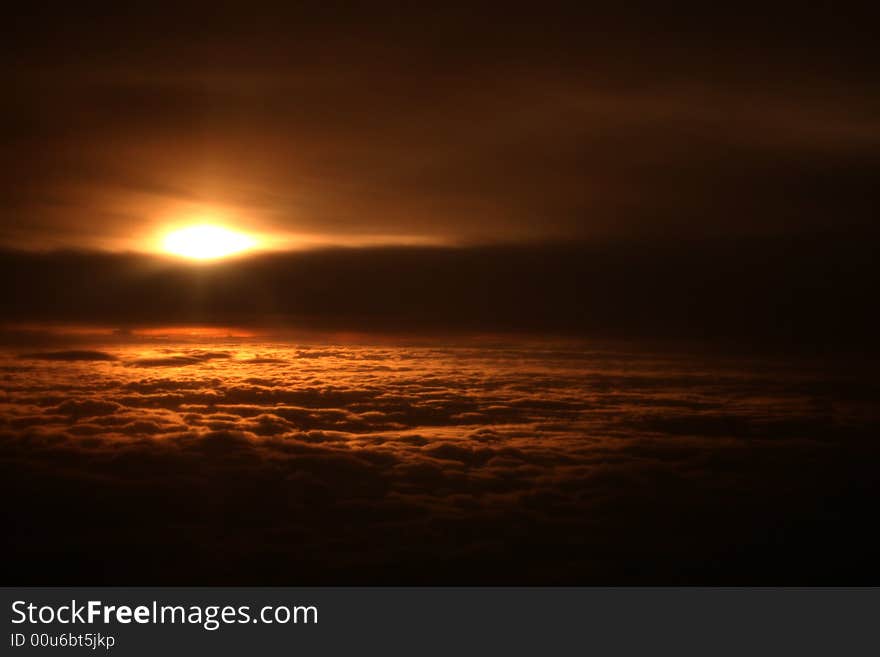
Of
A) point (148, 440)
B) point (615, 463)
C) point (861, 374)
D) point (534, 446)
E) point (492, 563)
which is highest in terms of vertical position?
point (861, 374)

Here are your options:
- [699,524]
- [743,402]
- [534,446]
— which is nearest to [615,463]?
[534,446]

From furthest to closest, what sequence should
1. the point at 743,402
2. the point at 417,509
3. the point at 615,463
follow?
the point at 743,402 < the point at 615,463 < the point at 417,509

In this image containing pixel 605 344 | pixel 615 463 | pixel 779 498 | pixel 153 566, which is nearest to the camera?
pixel 153 566

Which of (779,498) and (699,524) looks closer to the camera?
(699,524)

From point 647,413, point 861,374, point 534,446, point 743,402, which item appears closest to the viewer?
point 534,446

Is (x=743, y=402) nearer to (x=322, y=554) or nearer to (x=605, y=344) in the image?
(x=322, y=554)

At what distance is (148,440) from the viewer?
59.4ft

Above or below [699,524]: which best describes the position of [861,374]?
above

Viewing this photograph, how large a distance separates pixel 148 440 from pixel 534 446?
10187mm

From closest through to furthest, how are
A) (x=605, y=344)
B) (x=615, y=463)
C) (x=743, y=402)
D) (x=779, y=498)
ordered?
(x=779, y=498)
(x=615, y=463)
(x=743, y=402)
(x=605, y=344)

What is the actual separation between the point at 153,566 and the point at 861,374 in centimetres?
3806

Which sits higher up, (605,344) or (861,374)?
(605,344)

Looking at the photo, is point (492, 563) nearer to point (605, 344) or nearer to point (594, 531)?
point (594, 531)

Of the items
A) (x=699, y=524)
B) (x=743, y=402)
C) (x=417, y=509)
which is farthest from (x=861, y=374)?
(x=417, y=509)
